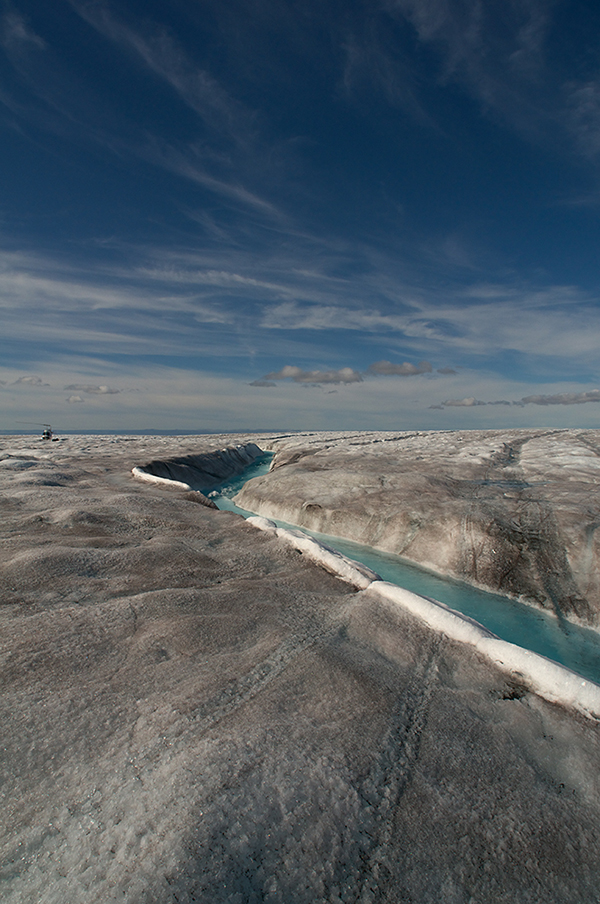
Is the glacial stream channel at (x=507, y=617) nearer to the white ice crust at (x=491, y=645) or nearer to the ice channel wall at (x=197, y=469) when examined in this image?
the white ice crust at (x=491, y=645)

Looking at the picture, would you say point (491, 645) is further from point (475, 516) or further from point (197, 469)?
point (197, 469)

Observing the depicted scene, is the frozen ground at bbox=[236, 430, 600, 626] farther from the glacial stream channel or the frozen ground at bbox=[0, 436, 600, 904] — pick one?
the frozen ground at bbox=[0, 436, 600, 904]

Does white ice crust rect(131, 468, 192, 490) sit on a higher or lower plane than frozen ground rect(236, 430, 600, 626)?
higher

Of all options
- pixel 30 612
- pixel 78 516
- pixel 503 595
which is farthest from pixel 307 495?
pixel 30 612

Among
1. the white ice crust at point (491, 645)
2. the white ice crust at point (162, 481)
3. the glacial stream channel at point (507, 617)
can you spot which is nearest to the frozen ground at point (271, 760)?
the white ice crust at point (491, 645)

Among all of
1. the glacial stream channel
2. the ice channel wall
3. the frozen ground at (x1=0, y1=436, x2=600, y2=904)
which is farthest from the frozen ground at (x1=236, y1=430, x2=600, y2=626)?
the frozen ground at (x1=0, y1=436, x2=600, y2=904)
